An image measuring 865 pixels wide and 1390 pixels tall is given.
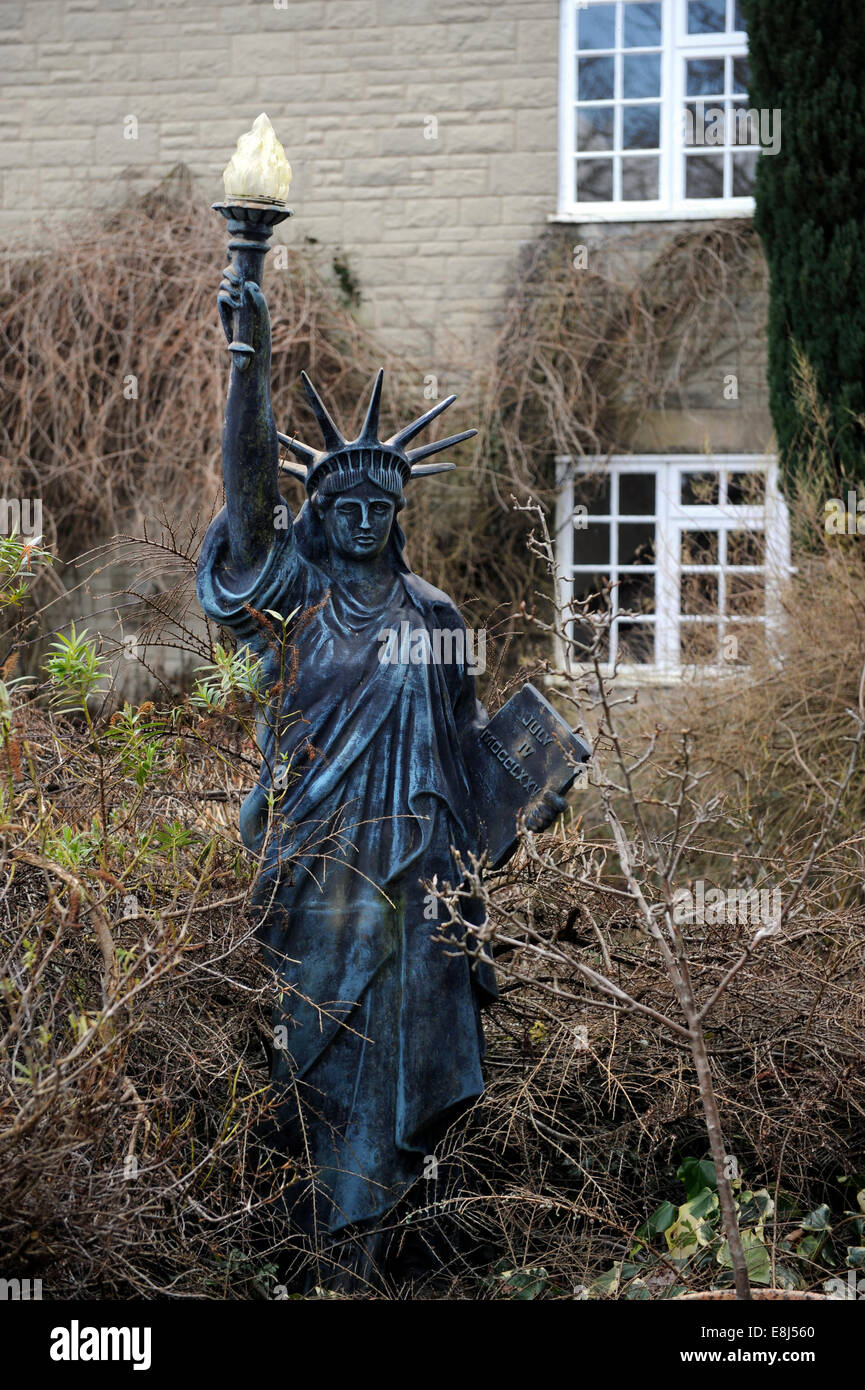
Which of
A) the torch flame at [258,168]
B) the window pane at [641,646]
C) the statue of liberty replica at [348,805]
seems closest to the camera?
the torch flame at [258,168]

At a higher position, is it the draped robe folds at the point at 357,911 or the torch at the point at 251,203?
the torch at the point at 251,203

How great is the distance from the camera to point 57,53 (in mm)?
10141

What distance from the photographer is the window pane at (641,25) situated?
9.62 m

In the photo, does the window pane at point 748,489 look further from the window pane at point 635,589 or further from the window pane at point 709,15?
the window pane at point 709,15

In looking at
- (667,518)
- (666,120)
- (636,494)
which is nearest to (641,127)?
(666,120)

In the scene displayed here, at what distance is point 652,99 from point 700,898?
6.70 meters

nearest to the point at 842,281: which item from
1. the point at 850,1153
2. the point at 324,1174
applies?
the point at 850,1153

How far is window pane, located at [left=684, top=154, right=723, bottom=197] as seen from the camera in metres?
9.70

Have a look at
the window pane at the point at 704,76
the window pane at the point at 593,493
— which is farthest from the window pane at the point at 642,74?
the window pane at the point at 593,493

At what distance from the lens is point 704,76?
380 inches

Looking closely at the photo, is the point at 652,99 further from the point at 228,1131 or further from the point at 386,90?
the point at 228,1131

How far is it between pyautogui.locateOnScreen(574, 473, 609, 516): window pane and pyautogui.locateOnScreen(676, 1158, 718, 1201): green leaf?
242 inches

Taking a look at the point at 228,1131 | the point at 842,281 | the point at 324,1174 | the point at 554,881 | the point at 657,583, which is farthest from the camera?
the point at 657,583

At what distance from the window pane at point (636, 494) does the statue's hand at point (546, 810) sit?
258 inches
